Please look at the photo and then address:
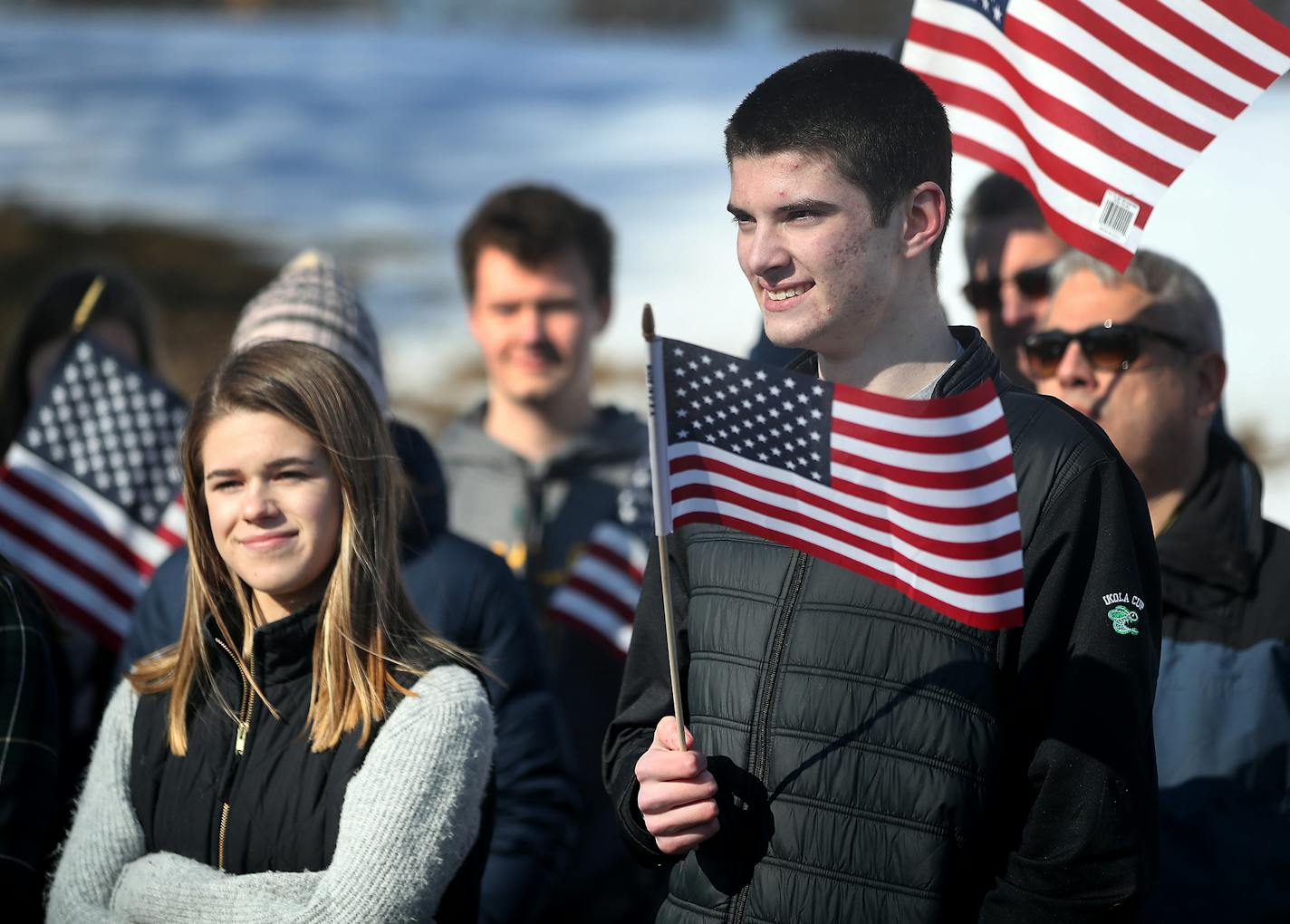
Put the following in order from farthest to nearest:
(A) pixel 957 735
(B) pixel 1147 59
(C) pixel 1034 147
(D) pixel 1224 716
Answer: (C) pixel 1034 147
(B) pixel 1147 59
(D) pixel 1224 716
(A) pixel 957 735

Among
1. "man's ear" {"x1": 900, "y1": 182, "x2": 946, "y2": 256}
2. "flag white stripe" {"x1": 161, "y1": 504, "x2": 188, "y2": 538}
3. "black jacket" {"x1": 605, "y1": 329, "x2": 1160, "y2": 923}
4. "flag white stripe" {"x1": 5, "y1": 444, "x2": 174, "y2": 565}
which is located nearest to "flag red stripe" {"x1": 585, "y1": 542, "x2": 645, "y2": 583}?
"flag white stripe" {"x1": 161, "y1": 504, "x2": 188, "y2": 538}

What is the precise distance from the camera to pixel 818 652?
2.22 meters

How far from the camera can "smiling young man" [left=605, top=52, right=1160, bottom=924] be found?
2127mm

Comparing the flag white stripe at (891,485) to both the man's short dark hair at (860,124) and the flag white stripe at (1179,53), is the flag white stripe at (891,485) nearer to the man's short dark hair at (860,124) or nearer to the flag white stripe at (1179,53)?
the man's short dark hair at (860,124)

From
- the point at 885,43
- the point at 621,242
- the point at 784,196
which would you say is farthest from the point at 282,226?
the point at 784,196

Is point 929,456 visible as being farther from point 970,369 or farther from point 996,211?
point 996,211

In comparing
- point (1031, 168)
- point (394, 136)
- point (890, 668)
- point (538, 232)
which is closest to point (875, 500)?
point (890, 668)

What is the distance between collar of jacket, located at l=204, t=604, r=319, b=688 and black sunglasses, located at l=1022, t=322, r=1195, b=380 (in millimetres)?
1698

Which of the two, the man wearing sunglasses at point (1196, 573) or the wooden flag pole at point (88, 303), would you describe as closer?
the man wearing sunglasses at point (1196, 573)

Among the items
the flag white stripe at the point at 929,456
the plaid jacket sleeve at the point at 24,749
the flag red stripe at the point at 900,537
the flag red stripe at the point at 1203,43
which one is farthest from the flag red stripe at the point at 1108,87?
the plaid jacket sleeve at the point at 24,749

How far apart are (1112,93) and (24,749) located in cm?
254

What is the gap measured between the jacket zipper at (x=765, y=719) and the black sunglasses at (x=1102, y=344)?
1.39m

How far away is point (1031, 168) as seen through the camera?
3367mm

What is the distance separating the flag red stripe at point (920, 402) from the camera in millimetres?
2150
